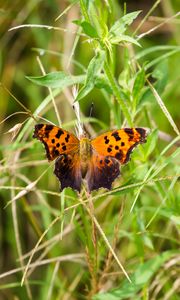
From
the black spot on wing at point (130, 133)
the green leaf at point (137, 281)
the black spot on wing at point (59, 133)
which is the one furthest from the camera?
the green leaf at point (137, 281)

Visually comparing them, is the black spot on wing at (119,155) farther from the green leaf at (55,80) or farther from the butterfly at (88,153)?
the green leaf at (55,80)

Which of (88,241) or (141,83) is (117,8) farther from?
(88,241)

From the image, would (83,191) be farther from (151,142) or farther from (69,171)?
(151,142)

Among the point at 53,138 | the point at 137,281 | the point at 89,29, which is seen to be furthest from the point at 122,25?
the point at 137,281

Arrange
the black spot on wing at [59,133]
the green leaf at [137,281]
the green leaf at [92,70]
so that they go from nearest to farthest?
the green leaf at [92,70]
the black spot on wing at [59,133]
the green leaf at [137,281]

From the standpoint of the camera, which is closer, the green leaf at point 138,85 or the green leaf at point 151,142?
the green leaf at point 138,85

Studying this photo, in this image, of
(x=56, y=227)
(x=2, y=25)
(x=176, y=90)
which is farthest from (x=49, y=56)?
(x=56, y=227)

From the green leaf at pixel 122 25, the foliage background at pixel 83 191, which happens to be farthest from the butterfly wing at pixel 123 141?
the green leaf at pixel 122 25

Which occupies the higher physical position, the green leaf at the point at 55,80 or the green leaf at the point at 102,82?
the green leaf at the point at 55,80
